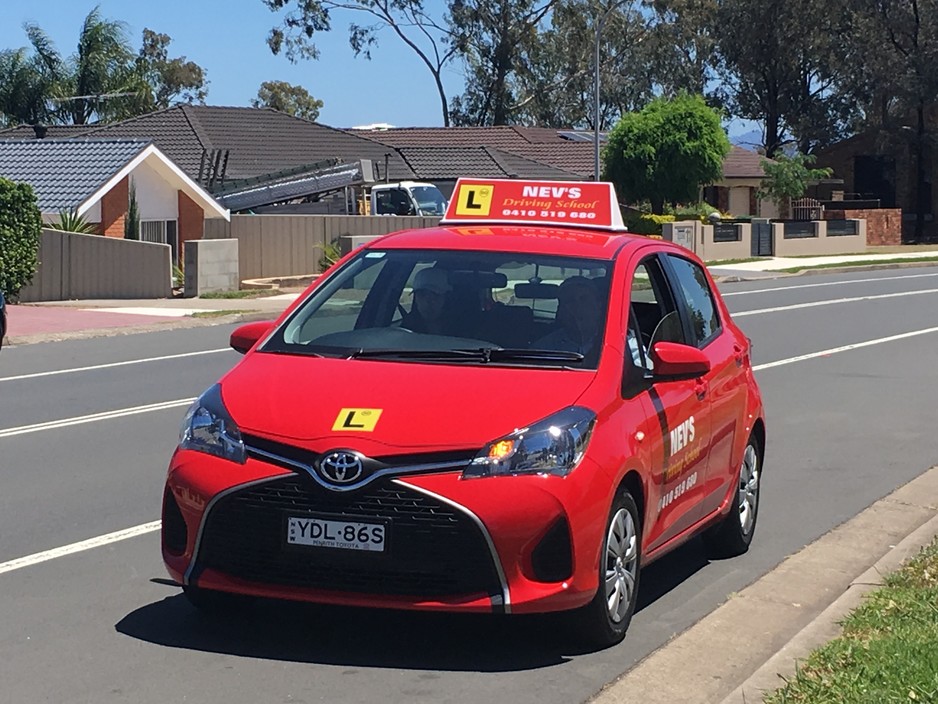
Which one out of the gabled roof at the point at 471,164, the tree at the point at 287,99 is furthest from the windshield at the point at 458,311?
the tree at the point at 287,99

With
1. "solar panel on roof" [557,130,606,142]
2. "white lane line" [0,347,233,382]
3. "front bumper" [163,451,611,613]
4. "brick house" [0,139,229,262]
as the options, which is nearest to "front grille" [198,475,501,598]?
"front bumper" [163,451,611,613]

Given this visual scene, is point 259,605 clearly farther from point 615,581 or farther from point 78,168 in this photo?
point 78,168

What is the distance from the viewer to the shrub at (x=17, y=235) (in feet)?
78.5

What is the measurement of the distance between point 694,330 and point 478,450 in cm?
233

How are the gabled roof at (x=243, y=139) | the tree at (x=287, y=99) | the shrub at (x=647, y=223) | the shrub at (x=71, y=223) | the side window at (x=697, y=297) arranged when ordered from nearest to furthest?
the side window at (x=697, y=297), the shrub at (x=71, y=223), the gabled roof at (x=243, y=139), the shrub at (x=647, y=223), the tree at (x=287, y=99)

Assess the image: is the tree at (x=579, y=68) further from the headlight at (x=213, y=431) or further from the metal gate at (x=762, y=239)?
the headlight at (x=213, y=431)

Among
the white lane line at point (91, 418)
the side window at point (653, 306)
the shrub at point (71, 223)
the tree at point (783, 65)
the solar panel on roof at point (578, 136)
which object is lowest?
the white lane line at point (91, 418)

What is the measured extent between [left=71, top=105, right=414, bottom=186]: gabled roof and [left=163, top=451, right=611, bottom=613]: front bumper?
37.6m

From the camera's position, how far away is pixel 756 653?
587 centimetres

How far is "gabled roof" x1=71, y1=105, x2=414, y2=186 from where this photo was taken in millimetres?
45312

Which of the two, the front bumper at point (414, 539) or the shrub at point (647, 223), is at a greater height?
the shrub at point (647, 223)

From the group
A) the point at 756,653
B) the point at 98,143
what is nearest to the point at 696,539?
the point at 756,653

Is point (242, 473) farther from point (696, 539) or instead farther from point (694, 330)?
point (696, 539)

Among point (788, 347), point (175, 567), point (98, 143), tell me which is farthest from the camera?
point (98, 143)
